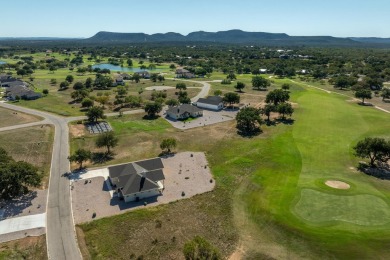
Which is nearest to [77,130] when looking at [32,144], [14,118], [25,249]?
[32,144]

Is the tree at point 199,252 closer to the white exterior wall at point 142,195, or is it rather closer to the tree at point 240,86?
the white exterior wall at point 142,195

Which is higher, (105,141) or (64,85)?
(105,141)

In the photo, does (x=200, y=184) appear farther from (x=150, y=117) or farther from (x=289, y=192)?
(x=150, y=117)

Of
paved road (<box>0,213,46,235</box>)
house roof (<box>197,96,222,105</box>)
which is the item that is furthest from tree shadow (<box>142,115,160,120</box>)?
paved road (<box>0,213,46,235</box>)

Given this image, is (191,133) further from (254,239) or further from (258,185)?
(254,239)

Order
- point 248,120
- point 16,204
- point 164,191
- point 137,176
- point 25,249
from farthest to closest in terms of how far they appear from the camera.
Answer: point 248,120 < point 164,191 < point 137,176 < point 16,204 < point 25,249

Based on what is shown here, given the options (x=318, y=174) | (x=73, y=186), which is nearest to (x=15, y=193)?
(x=73, y=186)
